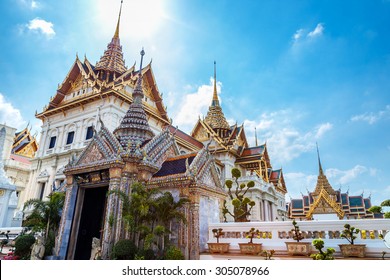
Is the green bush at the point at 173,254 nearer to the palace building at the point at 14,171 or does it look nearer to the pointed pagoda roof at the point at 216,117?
the palace building at the point at 14,171

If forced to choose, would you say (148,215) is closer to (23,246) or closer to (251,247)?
(251,247)

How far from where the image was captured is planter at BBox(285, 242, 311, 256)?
205 inches

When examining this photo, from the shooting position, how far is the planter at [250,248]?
18.5 feet

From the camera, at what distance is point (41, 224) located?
7.36 m

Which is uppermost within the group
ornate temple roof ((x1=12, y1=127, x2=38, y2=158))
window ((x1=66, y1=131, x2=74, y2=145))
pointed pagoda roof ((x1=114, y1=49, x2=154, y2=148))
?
ornate temple roof ((x1=12, y1=127, x2=38, y2=158))

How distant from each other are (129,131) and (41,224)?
10.9 ft

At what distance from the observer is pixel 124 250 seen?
5293 millimetres

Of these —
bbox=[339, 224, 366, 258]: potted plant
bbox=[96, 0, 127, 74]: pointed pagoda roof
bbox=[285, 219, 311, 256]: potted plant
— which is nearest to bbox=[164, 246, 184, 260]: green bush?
bbox=[285, 219, 311, 256]: potted plant

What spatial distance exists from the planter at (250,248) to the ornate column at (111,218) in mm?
2614

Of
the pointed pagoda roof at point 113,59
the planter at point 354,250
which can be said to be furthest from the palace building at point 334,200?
the planter at point 354,250

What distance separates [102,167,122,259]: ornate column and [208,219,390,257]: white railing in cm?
210

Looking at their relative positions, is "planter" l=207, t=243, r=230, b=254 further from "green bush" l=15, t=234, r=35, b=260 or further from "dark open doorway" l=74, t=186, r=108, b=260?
"green bush" l=15, t=234, r=35, b=260
